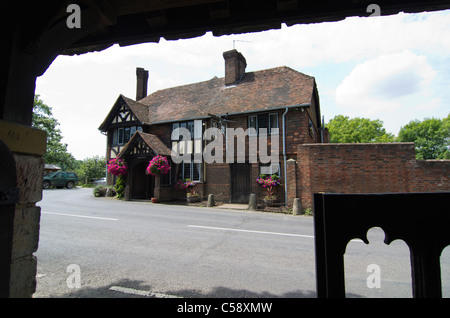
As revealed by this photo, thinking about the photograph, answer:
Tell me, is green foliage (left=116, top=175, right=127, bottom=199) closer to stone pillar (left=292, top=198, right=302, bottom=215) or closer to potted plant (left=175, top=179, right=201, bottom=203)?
potted plant (left=175, top=179, right=201, bottom=203)

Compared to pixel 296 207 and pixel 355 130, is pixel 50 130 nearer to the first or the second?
pixel 296 207

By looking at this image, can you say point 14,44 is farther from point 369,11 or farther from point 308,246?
point 308,246

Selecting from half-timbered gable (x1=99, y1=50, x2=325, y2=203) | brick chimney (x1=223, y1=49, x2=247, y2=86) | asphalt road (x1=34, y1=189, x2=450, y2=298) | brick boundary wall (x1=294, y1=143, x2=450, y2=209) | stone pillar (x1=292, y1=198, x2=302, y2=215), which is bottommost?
asphalt road (x1=34, y1=189, x2=450, y2=298)

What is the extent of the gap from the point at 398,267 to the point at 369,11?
15.4 feet

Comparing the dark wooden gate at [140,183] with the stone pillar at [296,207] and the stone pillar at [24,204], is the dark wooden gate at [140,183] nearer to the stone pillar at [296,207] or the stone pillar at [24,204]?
the stone pillar at [296,207]

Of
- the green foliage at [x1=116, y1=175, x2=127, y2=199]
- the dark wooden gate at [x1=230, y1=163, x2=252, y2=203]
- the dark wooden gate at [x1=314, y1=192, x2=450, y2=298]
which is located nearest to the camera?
the dark wooden gate at [x1=314, y1=192, x2=450, y2=298]

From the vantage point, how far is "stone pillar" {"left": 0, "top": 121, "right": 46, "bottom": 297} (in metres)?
1.65

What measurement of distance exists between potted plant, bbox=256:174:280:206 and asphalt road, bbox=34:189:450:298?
18.3ft

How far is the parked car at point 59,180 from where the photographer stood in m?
27.4

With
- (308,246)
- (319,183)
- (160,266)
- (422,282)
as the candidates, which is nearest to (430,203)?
(422,282)

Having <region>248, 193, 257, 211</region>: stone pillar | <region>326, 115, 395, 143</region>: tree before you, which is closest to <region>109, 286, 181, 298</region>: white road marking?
<region>248, 193, 257, 211</region>: stone pillar

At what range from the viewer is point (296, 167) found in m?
12.6

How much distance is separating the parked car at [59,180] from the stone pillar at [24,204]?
31.6 metres
